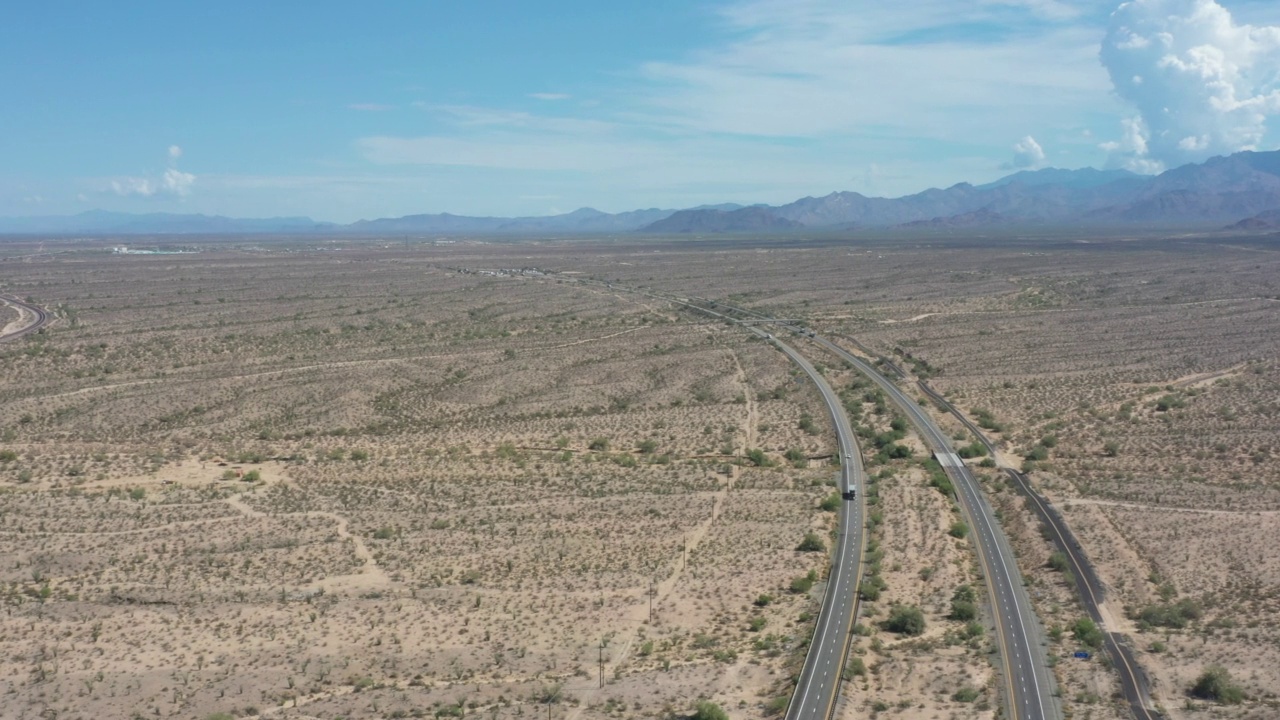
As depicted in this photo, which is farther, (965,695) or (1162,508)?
(1162,508)

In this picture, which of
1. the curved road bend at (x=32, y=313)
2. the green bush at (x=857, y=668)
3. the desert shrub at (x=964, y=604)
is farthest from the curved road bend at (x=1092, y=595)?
the curved road bend at (x=32, y=313)

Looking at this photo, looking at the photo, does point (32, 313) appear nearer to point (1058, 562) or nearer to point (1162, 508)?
point (1058, 562)

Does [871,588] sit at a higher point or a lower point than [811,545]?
lower

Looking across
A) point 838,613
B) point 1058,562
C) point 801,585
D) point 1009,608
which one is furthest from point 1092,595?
point 801,585

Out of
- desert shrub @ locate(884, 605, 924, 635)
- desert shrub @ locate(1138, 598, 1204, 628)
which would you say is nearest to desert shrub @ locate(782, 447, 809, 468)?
desert shrub @ locate(884, 605, 924, 635)

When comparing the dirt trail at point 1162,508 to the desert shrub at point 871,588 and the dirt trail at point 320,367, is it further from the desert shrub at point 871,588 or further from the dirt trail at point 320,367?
the dirt trail at point 320,367

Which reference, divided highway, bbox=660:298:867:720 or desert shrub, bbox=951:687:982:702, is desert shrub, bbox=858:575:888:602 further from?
desert shrub, bbox=951:687:982:702

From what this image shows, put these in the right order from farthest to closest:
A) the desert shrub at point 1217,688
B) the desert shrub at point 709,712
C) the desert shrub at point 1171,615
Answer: the desert shrub at point 1171,615 < the desert shrub at point 1217,688 < the desert shrub at point 709,712

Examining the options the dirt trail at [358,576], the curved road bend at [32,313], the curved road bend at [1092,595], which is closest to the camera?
the curved road bend at [1092,595]
